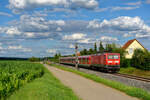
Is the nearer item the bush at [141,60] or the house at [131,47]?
the bush at [141,60]

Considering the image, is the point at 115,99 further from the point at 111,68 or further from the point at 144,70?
the point at 144,70

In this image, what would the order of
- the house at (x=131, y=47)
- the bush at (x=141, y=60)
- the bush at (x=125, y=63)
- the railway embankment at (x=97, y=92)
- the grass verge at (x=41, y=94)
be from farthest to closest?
the house at (x=131, y=47)
the bush at (x=125, y=63)
the bush at (x=141, y=60)
the railway embankment at (x=97, y=92)
the grass verge at (x=41, y=94)

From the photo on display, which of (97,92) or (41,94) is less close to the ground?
(41,94)

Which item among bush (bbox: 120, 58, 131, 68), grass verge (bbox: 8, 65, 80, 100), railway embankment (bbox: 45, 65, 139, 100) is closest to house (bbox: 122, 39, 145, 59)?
bush (bbox: 120, 58, 131, 68)

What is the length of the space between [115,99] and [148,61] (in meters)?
31.5

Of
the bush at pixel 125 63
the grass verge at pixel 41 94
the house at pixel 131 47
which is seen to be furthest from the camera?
the house at pixel 131 47

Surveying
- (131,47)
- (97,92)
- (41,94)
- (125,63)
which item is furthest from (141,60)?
(41,94)

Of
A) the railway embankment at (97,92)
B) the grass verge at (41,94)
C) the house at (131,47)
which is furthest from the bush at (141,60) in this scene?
the grass verge at (41,94)

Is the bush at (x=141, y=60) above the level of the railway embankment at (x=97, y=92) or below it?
above

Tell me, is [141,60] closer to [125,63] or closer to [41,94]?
[125,63]

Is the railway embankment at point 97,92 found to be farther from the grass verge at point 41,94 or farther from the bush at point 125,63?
the bush at point 125,63

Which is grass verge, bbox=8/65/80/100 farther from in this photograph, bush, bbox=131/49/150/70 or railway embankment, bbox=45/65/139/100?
bush, bbox=131/49/150/70

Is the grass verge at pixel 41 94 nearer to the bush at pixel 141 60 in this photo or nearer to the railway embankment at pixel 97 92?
the railway embankment at pixel 97 92

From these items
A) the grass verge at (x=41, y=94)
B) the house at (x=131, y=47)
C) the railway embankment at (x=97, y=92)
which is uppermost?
the house at (x=131, y=47)
